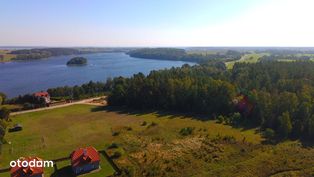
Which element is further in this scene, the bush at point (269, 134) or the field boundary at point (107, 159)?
the bush at point (269, 134)

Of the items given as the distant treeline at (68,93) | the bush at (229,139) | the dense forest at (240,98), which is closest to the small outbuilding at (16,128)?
the dense forest at (240,98)

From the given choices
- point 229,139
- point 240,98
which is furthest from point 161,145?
point 240,98

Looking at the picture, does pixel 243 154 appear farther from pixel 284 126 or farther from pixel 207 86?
pixel 207 86

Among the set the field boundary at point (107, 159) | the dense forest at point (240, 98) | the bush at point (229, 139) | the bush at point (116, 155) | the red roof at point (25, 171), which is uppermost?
the dense forest at point (240, 98)

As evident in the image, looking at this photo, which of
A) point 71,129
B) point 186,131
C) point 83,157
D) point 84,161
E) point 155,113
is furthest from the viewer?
point 155,113

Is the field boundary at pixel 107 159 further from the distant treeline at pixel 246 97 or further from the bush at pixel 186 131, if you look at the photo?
the distant treeline at pixel 246 97

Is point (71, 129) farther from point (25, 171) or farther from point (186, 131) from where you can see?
point (186, 131)

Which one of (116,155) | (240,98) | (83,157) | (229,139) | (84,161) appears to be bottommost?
(116,155)

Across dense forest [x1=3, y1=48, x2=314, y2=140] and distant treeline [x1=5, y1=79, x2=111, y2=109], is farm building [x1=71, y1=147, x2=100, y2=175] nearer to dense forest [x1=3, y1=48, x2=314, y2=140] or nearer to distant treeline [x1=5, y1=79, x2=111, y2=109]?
dense forest [x1=3, y1=48, x2=314, y2=140]
